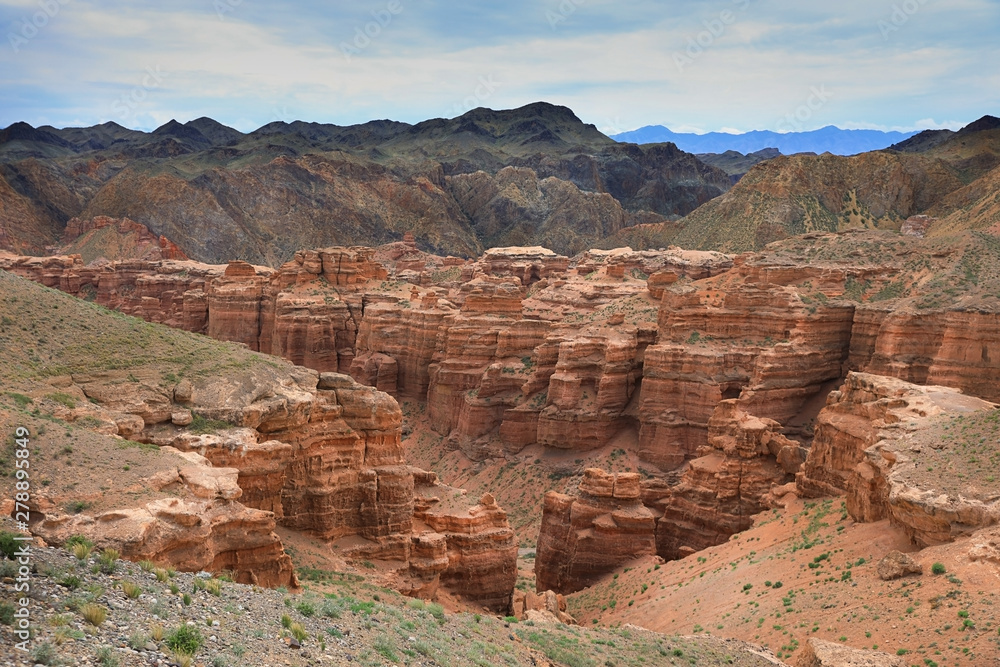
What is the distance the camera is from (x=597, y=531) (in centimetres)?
4106

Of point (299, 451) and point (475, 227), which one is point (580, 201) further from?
point (299, 451)

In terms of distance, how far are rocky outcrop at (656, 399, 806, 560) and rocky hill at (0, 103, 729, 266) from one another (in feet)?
353

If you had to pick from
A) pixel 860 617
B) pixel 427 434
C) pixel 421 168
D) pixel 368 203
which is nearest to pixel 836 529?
pixel 860 617

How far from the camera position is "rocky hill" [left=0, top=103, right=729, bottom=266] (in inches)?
5443

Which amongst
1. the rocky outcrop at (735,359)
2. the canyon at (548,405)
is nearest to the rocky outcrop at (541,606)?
the canyon at (548,405)

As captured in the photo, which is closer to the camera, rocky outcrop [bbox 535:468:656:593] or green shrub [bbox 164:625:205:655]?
green shrub [bbox 164:625:205:655]

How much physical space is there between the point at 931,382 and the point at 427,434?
→ 34677 millimetres

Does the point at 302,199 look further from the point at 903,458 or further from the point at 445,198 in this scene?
the point at 903,458

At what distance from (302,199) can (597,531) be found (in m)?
→ 125

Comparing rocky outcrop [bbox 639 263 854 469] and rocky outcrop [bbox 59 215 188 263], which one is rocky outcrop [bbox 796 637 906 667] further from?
rocky outcrop [bbox 59 215 188 263]

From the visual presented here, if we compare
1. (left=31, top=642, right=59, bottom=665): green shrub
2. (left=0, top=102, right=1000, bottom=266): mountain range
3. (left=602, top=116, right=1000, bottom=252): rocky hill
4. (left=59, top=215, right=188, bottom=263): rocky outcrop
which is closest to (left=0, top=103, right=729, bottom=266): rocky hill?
(left=0, top=102, right=1000, bottom=266): mountain range

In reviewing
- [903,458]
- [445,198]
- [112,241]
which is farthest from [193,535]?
[445,198]

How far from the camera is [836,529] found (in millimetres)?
32656

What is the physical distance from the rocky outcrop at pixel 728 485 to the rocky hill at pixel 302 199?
4233 inches
